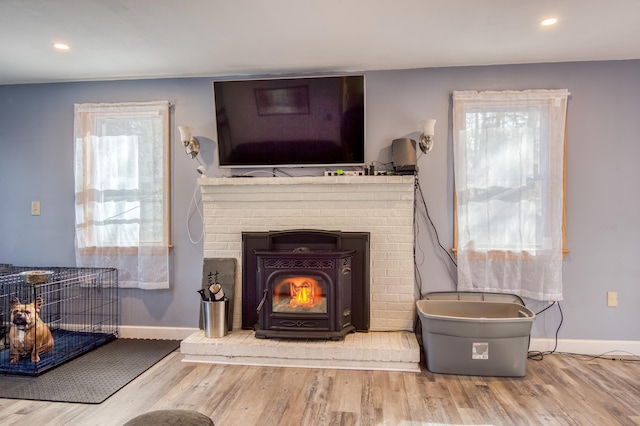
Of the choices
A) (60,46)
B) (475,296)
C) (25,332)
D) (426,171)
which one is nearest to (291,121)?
(426,171)

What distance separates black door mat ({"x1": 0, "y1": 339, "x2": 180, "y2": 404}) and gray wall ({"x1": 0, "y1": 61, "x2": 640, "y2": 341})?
0.39m

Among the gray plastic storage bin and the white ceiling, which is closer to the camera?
the white ceiling

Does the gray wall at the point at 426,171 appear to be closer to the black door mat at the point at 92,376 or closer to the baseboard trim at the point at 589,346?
the baseboard trim at the point at 589,346

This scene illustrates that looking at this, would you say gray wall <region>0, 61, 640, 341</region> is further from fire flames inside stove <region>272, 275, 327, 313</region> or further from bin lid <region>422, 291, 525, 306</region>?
fire flames inside stove <region>272, 275, 327, 313</region>

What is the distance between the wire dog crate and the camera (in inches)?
127

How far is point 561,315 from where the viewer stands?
10.1ft

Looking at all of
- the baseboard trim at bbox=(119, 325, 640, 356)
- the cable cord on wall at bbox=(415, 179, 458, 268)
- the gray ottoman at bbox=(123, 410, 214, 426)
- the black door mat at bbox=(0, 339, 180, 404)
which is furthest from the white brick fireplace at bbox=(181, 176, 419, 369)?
the gray ottoman at bbox=(123, 410, 214, 426)

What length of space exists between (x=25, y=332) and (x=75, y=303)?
826 mm

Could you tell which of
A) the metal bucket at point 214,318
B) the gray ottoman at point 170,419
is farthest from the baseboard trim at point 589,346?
the gray ottoman at point 170,419

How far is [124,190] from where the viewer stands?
3.40m

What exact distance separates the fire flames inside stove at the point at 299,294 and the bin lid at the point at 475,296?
0.88 m

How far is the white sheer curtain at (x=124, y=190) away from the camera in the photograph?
3.38 meters

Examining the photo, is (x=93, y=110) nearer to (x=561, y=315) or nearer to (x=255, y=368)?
(x=255, y=368)

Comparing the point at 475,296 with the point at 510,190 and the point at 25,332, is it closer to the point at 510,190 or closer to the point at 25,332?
the point at 510,190
